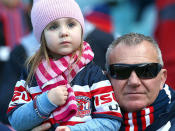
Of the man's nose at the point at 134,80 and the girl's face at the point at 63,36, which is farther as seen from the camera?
the man's nose at the point at 134,80

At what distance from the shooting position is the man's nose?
9.86ft

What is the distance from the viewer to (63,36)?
2889mm

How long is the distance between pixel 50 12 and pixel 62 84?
0.50 m

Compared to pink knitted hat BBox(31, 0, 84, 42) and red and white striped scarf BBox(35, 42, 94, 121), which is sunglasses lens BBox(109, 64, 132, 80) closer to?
red and white striped scarf BBox(35, 42, 94, 121)

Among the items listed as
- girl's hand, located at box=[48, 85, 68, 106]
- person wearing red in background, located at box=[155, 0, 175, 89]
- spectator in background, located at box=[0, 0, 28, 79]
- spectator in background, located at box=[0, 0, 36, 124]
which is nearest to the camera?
girl's hand, located at box=[48, 85, 68, 106]

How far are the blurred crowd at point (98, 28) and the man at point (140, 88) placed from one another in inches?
48.0

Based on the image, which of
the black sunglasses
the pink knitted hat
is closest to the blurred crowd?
the pink knitted hat

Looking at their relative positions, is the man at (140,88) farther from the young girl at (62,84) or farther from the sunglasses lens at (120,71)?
the young girl at (62,84)

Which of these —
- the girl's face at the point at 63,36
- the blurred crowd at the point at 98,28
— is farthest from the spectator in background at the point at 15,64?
the girl's face at the point at 63,36

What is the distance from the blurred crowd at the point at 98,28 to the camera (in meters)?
4.82

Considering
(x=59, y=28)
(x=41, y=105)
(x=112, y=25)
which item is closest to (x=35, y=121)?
(x=41, y=105)

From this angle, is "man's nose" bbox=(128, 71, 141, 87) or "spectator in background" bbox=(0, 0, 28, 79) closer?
"man's nose" bbox=(128, 71, 141, 87)

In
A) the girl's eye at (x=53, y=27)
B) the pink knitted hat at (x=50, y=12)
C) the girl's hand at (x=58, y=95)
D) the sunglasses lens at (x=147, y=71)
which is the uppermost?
the pink knitted hat at (x=50, y=12)

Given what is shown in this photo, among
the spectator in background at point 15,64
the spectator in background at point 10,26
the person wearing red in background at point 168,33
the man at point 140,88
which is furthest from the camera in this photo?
the spectator in background at point 10,26
